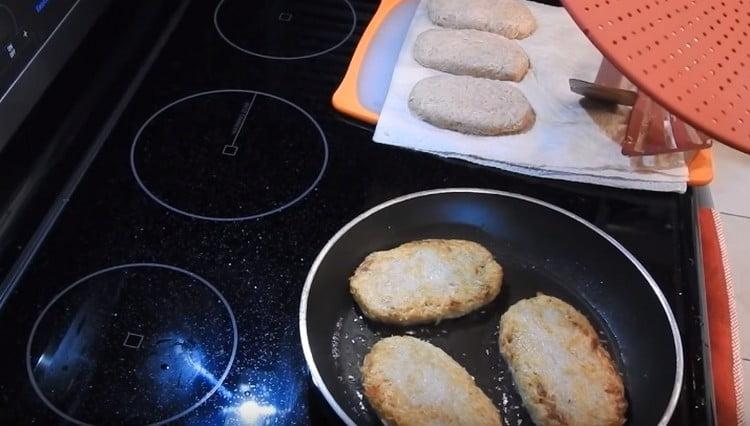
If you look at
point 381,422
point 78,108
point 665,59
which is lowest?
point 381,422

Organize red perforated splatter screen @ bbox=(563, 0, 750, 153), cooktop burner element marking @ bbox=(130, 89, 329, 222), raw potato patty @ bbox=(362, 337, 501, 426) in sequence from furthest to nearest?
cooktop burner element marking @ bbox=(130, 89, 329, 222), raw potato patty @ bbox=(362, 337, 501, 426), red perforated splatter screen @ bbox=(563, 0, 750, 153)

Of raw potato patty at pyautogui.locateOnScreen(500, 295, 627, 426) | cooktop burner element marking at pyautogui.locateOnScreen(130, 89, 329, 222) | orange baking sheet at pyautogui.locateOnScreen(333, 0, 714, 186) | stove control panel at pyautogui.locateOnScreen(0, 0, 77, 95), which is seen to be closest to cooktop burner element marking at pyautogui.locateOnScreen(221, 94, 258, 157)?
cooktop burner element marking at pyautogui.locateOnScreen(130, 89, 329, 222)

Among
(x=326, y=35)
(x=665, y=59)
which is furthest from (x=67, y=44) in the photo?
(x=665, y=59)

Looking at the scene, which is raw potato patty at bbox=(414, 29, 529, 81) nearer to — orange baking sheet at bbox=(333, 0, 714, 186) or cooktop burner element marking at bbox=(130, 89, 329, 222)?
orange baking sheet at bbox=(333, 0, 714, 186)

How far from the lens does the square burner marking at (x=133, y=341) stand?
0.65 m

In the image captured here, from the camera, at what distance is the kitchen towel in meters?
0.85

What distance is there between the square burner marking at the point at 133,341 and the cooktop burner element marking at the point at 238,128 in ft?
0.82

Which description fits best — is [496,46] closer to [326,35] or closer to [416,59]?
[416,59]

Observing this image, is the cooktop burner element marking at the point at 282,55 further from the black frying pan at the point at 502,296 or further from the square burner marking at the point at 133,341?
the square burner marking at the point at 133,341

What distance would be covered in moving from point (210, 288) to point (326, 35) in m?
0.43

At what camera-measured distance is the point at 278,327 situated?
2.22 ft

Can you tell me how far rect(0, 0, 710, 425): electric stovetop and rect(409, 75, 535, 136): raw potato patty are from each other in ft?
0.17

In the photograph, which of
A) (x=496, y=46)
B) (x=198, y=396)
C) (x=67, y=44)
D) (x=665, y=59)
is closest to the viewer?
(x=665, y=59)

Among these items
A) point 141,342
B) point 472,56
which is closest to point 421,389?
point 141,342
